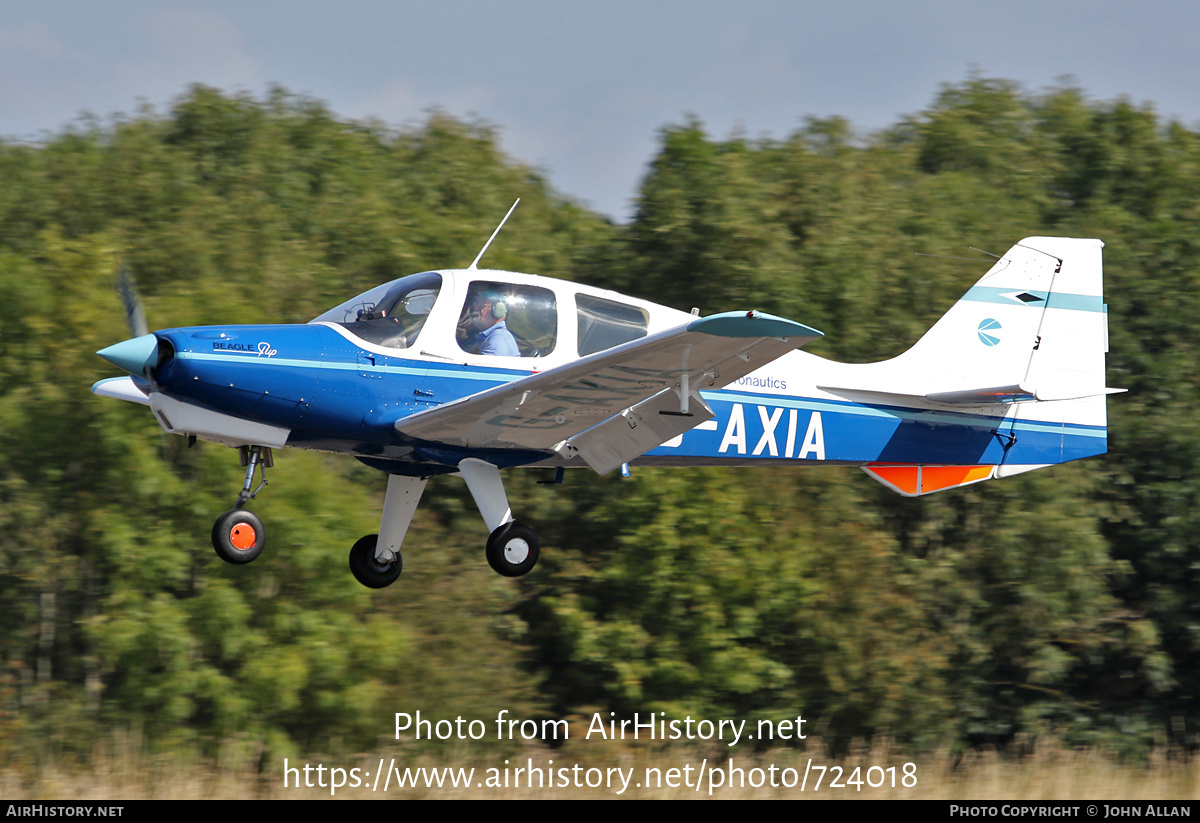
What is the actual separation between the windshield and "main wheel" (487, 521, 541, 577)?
1.42 m

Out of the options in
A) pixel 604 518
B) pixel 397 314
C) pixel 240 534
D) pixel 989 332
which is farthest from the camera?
pixel 604 518

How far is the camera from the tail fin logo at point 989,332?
419 inches

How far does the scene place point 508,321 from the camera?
8.56m

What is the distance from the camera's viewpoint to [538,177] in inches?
992

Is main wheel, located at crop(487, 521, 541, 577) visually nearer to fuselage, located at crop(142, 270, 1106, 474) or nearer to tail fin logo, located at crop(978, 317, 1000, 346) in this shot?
fuselage, located at crop(142, 270, 1106, 474)

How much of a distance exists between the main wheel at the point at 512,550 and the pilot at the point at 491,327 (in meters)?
1.18

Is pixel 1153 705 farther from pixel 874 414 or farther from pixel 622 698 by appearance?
pixel 874 414

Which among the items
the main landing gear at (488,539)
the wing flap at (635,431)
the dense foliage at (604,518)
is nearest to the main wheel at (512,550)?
the main landing gear at (488,539)

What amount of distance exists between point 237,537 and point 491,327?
2.09m

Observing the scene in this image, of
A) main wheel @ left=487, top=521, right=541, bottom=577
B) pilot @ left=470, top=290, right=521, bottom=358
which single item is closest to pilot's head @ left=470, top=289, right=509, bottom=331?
pilot @ left=470, top=290, right=521, bottom=358

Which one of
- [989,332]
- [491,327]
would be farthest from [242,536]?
[989,332]

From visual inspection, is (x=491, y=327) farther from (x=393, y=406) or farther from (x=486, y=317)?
(x=393, y=406)

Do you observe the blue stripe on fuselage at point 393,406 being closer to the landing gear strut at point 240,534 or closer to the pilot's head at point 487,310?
the pilot's head at point 487,310
